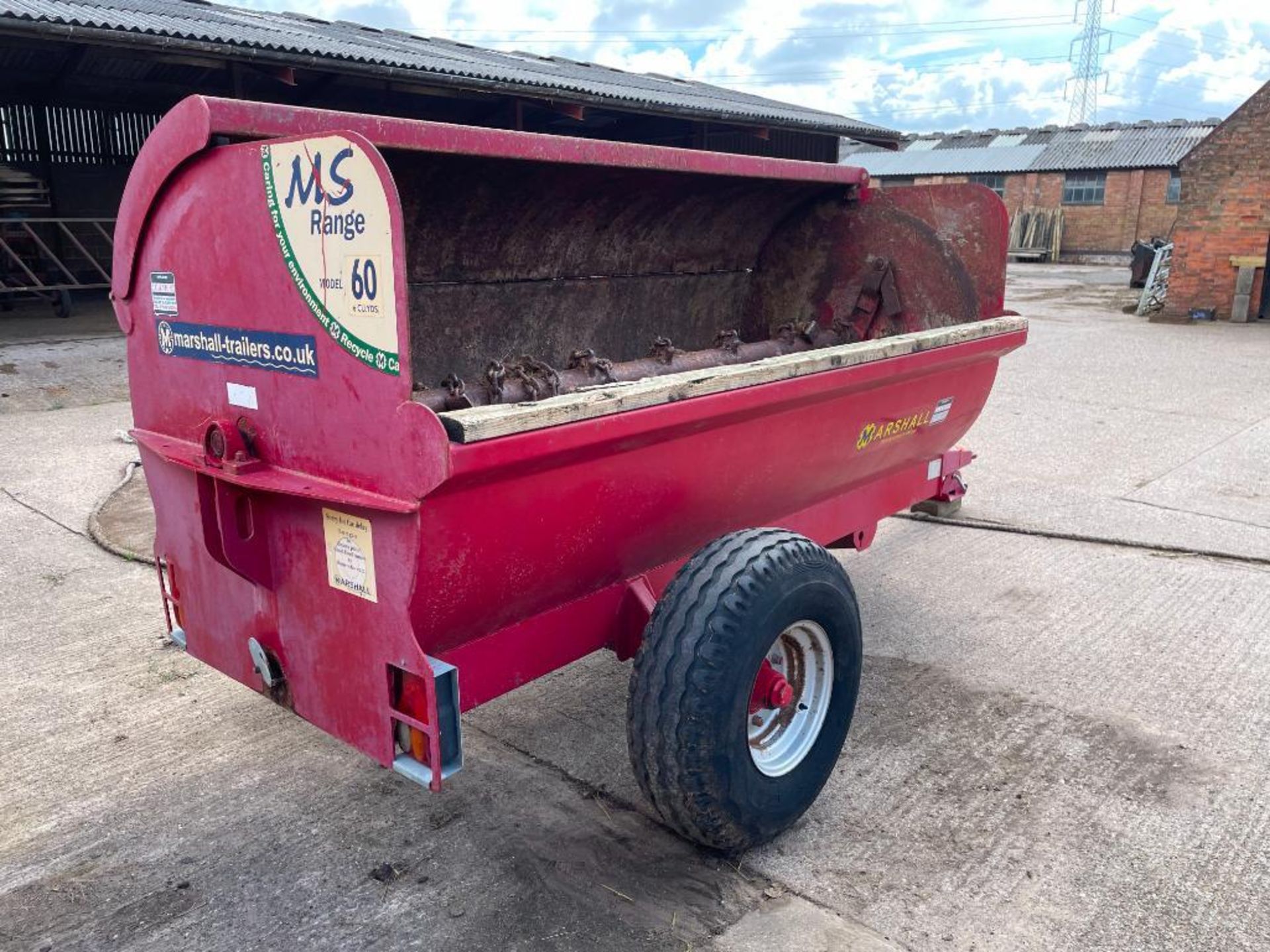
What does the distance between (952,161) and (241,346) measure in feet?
126

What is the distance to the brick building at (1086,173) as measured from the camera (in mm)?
31422

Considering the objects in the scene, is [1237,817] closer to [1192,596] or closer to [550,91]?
[1192,596]

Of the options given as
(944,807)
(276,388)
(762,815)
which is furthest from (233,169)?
(944,807)

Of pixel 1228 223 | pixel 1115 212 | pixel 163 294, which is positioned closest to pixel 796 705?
pixel 163 294

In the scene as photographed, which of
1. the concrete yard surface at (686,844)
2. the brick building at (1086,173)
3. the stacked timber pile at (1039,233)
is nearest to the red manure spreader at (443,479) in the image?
the concrete yard surface at (686,844)

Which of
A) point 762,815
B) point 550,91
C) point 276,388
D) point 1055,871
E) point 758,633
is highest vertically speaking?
point 550,91

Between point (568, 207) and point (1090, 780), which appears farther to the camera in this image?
point (568, 207)

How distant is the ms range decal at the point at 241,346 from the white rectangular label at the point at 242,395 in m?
0.05

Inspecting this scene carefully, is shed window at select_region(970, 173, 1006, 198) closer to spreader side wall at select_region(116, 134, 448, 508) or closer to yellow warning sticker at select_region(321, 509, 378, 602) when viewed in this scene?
spreader side wall at select_region(116, 134, 448, 508)

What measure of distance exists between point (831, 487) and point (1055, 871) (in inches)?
52.6

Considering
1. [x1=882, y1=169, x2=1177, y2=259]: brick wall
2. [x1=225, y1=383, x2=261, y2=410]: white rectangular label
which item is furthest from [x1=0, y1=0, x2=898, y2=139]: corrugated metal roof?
[x1=882, y1=169, x2=1177, y2=259]: brick wall

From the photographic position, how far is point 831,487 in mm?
3312

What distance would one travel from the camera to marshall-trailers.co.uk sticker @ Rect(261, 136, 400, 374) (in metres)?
1.82

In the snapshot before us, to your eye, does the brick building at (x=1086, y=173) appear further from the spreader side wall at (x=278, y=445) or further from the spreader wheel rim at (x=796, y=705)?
the spreader side wall at (x=278, y=445)
